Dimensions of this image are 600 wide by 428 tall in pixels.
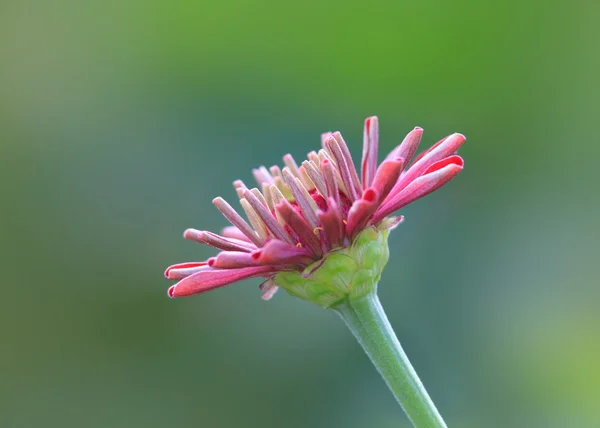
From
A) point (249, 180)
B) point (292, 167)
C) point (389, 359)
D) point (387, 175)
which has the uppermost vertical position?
point (249, 180)

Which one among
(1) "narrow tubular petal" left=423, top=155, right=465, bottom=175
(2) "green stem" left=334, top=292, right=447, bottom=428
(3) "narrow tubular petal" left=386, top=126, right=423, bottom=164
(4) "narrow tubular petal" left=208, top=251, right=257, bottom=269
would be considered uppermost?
(3) "narrow tubular petal" left=386, top=126, right=423, bottom=164

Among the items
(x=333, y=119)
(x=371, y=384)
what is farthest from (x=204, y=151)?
(x=371, y=384)

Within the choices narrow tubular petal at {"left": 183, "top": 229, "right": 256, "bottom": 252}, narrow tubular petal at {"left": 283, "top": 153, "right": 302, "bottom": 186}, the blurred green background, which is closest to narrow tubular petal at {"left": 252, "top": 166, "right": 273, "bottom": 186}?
narrow tubular petal at {"left": 283, "top": 153, "right": 302, "bottom": 186}

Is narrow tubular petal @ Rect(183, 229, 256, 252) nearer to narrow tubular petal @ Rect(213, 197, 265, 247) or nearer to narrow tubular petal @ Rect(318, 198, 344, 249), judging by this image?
narrow tubular petal @ Rect(213, 197, 265, 247)

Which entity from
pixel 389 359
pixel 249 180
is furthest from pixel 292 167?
pixel 249 180

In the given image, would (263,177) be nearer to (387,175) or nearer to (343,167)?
(343,167)

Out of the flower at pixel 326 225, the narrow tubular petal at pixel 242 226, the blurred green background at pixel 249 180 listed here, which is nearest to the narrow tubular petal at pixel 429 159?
the flower at pixel 326 225
